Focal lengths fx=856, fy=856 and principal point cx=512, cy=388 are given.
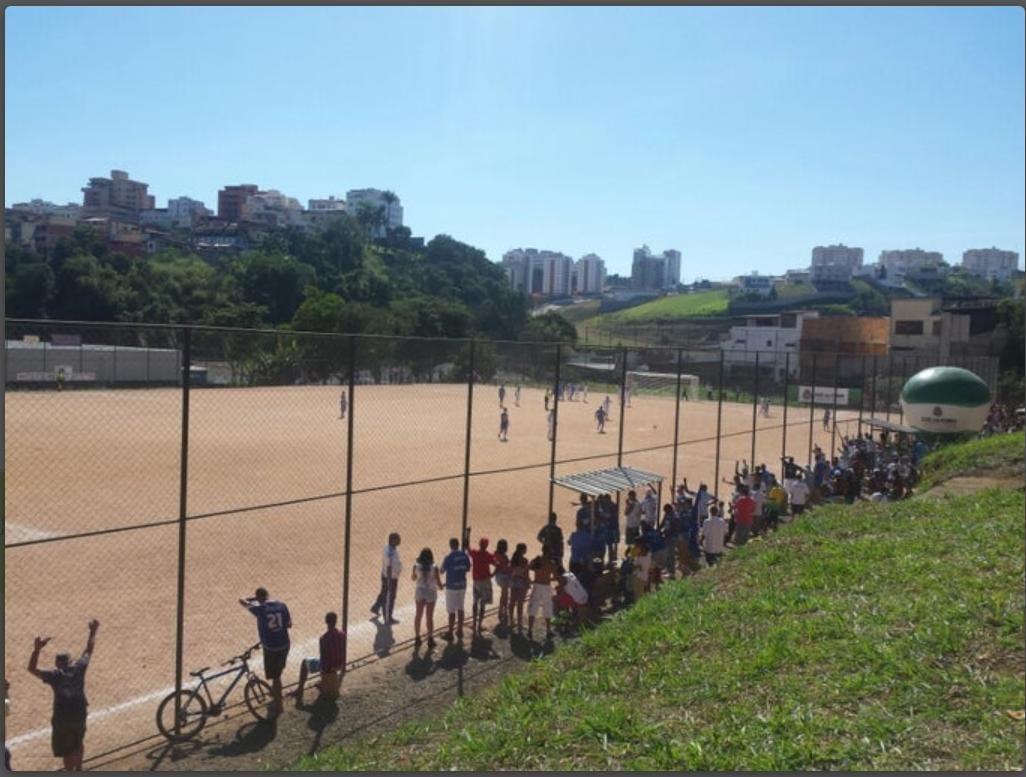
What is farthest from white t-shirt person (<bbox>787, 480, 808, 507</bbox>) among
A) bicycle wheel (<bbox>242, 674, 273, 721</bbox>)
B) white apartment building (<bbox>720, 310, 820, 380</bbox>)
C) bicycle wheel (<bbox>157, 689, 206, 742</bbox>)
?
white apartment building (<bbox>720, 310, 820, 380</bbox>)

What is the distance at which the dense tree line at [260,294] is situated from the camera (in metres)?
64.6

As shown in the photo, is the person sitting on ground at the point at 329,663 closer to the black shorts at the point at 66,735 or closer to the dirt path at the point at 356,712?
the dirt path at the point at 356,712

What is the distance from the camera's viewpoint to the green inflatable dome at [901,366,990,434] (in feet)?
77.7

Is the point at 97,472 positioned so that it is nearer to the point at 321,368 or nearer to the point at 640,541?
the point at 321,368

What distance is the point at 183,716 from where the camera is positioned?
337 inches

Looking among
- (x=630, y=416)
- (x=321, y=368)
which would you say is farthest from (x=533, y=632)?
(x=630, y=416)

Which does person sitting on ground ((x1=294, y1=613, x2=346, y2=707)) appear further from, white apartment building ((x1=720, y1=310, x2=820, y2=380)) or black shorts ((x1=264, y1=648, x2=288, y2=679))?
white apartment building ((x1=720, y1=310, x2=820, y2=380))

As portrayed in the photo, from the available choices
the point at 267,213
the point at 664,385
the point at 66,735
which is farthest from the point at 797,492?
the point at 267,213

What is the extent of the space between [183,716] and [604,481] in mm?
8453

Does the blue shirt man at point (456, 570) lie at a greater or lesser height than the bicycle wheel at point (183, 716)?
greater

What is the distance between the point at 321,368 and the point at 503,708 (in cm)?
3094

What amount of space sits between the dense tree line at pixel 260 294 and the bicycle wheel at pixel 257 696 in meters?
52.5

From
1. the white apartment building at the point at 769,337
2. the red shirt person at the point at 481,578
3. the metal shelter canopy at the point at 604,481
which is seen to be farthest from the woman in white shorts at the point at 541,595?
the white apartment building at the point at 769,337

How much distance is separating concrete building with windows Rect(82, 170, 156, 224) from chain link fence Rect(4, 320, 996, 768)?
145 metres
